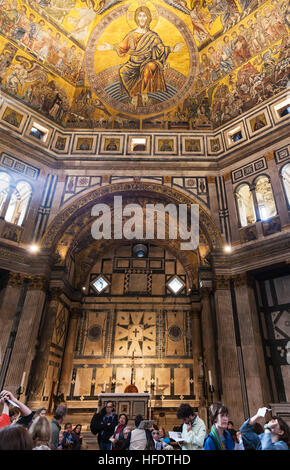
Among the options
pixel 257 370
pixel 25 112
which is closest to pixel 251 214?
pixel 257 370

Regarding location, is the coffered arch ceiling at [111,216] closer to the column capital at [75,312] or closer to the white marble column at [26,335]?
the white marble column at [26,335]

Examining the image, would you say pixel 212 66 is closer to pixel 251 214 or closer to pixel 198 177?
pixel 198 177

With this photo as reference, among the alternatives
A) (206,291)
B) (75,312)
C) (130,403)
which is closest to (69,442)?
(130,403)

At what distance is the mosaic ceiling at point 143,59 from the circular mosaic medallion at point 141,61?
0.16 ft

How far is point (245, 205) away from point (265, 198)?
0.87 m

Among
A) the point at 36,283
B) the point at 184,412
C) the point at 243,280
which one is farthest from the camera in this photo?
the point at 36,283

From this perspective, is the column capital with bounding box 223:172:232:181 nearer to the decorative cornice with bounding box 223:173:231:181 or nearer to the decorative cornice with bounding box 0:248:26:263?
the decorative cornice with bounding box 223:173:231:181

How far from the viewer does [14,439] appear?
183 centimetres

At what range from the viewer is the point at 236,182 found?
1337 centimetres

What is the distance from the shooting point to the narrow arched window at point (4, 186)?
12337mm

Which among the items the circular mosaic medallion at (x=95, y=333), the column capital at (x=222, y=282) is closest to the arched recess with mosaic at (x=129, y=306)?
the circular mosaic medallion at (x=95, y=333)

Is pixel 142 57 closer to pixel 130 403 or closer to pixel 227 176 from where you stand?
pixel 227 176

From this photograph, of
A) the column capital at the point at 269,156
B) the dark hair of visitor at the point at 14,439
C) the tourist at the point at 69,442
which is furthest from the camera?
the column capital at the point at 269,156
